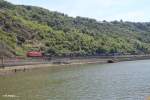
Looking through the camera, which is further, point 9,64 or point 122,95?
point 9,64

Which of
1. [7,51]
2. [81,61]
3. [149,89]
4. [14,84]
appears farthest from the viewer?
[81,61]

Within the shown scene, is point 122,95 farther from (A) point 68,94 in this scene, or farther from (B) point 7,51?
(B) point 7,51

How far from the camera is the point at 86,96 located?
6525 cm

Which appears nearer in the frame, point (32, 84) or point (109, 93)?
point (109, 93)

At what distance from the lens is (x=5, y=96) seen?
6631cm

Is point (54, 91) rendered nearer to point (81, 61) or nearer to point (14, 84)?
point (14, 84)

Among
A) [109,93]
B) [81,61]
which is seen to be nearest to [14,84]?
[109,93]

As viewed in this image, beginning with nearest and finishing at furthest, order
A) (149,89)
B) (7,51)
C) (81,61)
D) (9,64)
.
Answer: (149,89)
(9,64)
(7,51)
(81,61)

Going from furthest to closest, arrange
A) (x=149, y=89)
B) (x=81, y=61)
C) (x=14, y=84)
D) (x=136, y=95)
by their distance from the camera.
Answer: (x=81, y=61), (x=14, y=84), (x=149, y=89), (x=136, y=95)

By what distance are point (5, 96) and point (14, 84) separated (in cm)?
1873

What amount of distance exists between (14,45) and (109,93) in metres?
125

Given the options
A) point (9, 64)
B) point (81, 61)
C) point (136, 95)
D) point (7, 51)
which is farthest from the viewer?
point (81, 61)

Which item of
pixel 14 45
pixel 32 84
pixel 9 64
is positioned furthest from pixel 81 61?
pixel 32 84

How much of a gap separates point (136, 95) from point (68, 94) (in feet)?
35.3
